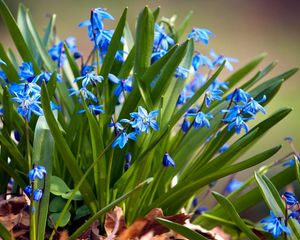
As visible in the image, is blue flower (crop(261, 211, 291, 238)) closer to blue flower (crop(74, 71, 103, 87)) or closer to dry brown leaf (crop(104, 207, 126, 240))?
dry brown leaf (crop(104, 207, 126, 240))

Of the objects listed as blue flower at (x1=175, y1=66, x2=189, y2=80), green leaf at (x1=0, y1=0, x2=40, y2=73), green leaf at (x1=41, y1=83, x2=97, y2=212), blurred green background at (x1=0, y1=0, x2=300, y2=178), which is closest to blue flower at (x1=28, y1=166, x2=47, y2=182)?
green leaf at (x1=41, y1=83, x2=97, y2=212)

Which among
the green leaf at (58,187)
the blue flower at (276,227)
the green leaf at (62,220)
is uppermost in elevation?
the blue flower at (276,227)

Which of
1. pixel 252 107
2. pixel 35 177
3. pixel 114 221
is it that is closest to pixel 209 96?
pixel 252 107

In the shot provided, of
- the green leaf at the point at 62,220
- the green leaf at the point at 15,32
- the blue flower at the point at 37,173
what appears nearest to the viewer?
the blue flower at the point at 37,173

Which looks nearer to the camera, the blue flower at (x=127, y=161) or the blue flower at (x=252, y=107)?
A: the blue flower at (x=252, y=107)

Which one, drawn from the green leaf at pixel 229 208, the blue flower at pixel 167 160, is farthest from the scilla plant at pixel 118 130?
the green leaf at pixel 229 208

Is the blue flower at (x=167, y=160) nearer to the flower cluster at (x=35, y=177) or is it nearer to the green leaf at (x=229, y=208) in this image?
the green leaf at (x=229, y=208)

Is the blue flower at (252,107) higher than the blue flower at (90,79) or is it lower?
higher
